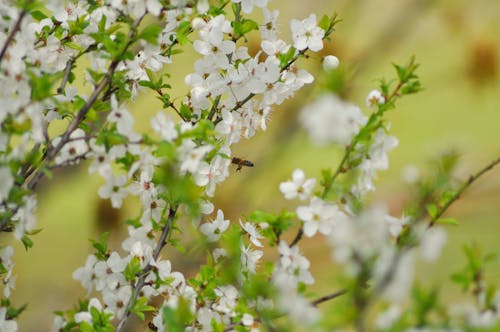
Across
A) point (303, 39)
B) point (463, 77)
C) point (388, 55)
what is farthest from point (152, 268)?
point (463, 77)

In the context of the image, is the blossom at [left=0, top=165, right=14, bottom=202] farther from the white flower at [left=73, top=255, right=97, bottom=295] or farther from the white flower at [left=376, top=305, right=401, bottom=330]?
the white flower at [left=376, top=305, right=401, bottom=330]

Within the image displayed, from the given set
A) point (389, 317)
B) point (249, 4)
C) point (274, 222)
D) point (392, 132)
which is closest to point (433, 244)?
point (389, 317)

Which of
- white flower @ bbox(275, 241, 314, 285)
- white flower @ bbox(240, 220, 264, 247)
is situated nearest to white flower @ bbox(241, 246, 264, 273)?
white flower @ bbox(240, 220, 264, 247)

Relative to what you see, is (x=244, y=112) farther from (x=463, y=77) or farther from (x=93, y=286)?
(x=463, y=77)

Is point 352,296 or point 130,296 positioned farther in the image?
point 130,296

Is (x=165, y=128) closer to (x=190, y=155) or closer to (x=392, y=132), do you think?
(x=190, y=155)

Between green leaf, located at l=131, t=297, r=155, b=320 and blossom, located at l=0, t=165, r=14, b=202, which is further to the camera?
green leaf, located at l=131, t=297, r=155, b=320
